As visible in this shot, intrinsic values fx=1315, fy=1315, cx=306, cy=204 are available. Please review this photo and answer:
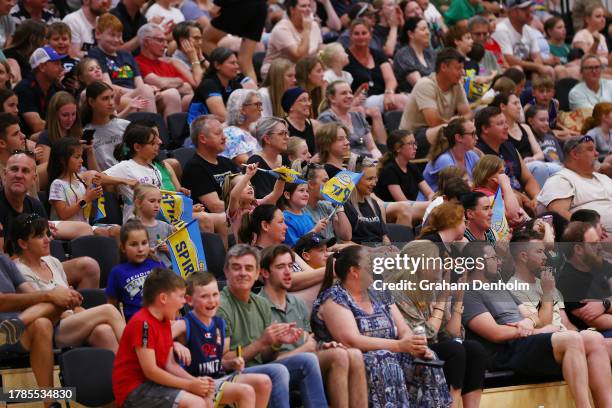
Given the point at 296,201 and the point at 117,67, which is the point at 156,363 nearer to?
the point at 296,201

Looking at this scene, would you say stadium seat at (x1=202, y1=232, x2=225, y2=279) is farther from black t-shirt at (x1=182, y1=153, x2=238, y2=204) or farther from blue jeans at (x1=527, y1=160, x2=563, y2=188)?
blue jeans at (x1=527, y1=160, x2=563, y2=188)

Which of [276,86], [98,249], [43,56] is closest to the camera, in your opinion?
[98,249]

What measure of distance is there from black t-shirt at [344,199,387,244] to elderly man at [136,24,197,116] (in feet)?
6.72

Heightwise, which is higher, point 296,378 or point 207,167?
point 296,378

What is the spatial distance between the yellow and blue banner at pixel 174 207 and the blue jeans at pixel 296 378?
1.48 m

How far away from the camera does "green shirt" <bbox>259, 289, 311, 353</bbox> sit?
6.44 meters

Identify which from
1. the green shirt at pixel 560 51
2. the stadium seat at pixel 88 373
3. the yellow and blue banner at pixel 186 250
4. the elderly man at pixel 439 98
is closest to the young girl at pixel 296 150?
the yellow and blue banner at pixel 186 250

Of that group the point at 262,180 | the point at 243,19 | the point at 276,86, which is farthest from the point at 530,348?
the point at 243,19

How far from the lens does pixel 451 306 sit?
7004 mm

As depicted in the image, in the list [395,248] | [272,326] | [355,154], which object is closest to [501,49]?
[355,154]

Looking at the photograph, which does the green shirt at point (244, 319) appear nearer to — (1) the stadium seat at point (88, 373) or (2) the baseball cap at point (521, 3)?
(1) the stadium seat at point (88, 373)

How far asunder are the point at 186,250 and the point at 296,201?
1000 mm

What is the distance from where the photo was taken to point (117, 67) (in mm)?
9383

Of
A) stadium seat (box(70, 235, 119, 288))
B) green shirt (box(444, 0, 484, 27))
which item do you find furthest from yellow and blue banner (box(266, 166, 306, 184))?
green shirt (box(444, 0, 484, 27))
